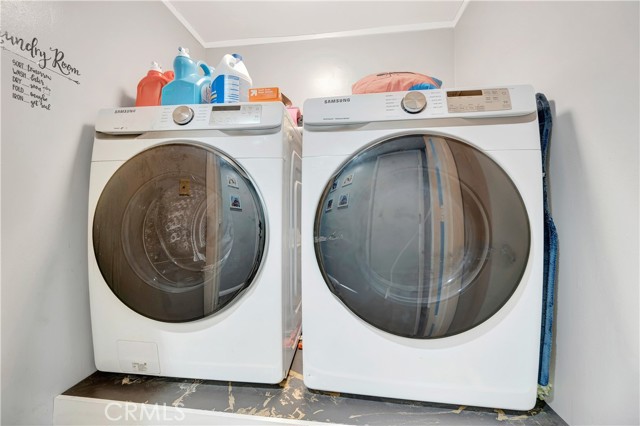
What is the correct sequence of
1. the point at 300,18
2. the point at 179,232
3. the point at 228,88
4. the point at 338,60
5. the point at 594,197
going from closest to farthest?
the point at 594,197 → the point at 179,232 → the point at 228,88 → the point at 300,18 → the point at 338,60

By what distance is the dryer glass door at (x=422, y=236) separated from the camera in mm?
730

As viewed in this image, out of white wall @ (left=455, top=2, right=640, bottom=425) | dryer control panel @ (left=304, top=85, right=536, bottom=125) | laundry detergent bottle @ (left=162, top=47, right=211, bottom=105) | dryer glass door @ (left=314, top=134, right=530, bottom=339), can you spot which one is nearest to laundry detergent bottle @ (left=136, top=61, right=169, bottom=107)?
laundry detergent bottle @ (left=162, top=47, right=211, bottom=105)

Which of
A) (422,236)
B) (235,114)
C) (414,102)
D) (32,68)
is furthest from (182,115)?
(422,236)

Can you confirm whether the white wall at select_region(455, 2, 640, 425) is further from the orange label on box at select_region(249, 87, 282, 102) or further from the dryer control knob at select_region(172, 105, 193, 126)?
the dryer control knob at select_region(172, 105, 193, 126)

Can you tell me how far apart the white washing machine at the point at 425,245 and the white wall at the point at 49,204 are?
2.48 feet

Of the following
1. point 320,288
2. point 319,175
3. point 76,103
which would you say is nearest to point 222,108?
point 319,175

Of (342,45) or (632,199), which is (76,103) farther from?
(632,199)

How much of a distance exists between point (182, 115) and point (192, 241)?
1.29ft

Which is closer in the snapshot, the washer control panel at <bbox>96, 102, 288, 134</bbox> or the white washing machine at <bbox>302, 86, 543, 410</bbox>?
the white washing machine at <bbox>302, 86, 543, 410</bbox>

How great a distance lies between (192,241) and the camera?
0.89 metres

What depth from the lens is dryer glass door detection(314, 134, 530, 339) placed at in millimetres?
730

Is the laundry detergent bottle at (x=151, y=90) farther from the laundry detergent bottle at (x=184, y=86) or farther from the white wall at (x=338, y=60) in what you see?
the white wall at (x=338, y=60)
